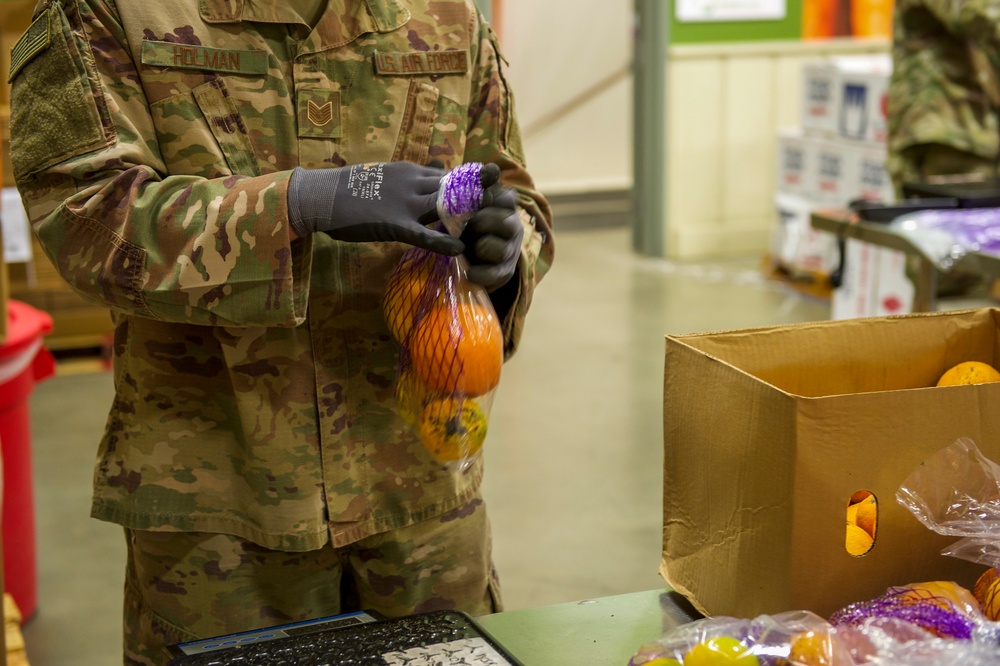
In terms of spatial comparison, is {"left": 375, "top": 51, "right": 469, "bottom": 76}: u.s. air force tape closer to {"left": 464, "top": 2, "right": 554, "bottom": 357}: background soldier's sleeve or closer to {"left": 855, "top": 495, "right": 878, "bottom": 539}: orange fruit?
{"left": 464, "top": 2, "right": 554, "bottom": 357}: background soldier's sleeve

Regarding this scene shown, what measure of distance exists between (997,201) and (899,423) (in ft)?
5.78

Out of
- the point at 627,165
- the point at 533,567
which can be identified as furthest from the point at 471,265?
the point at 627,165

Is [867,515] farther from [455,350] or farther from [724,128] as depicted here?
[724,128]

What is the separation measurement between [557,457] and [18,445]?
1.83 meters

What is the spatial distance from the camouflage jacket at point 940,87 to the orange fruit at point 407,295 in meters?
2.64

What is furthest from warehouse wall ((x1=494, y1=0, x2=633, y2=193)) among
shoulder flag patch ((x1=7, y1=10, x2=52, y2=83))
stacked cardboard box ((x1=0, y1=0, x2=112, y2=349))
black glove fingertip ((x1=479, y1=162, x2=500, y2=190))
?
black glove fingertip ((x1=479, y1=162, x2=500, y2=190))

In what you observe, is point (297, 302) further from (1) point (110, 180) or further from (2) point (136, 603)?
(2) point (136, 603)

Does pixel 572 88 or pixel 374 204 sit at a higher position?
pixel 572 88

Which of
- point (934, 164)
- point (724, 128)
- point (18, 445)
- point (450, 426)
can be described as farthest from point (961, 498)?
point (724, 128)

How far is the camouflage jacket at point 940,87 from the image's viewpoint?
334 centimetres

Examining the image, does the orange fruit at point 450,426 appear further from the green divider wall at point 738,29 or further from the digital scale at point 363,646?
the green divider wall at point 738,29

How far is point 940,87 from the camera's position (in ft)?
11.3

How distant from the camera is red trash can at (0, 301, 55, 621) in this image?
98.0 inches

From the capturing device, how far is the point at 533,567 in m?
3.07
